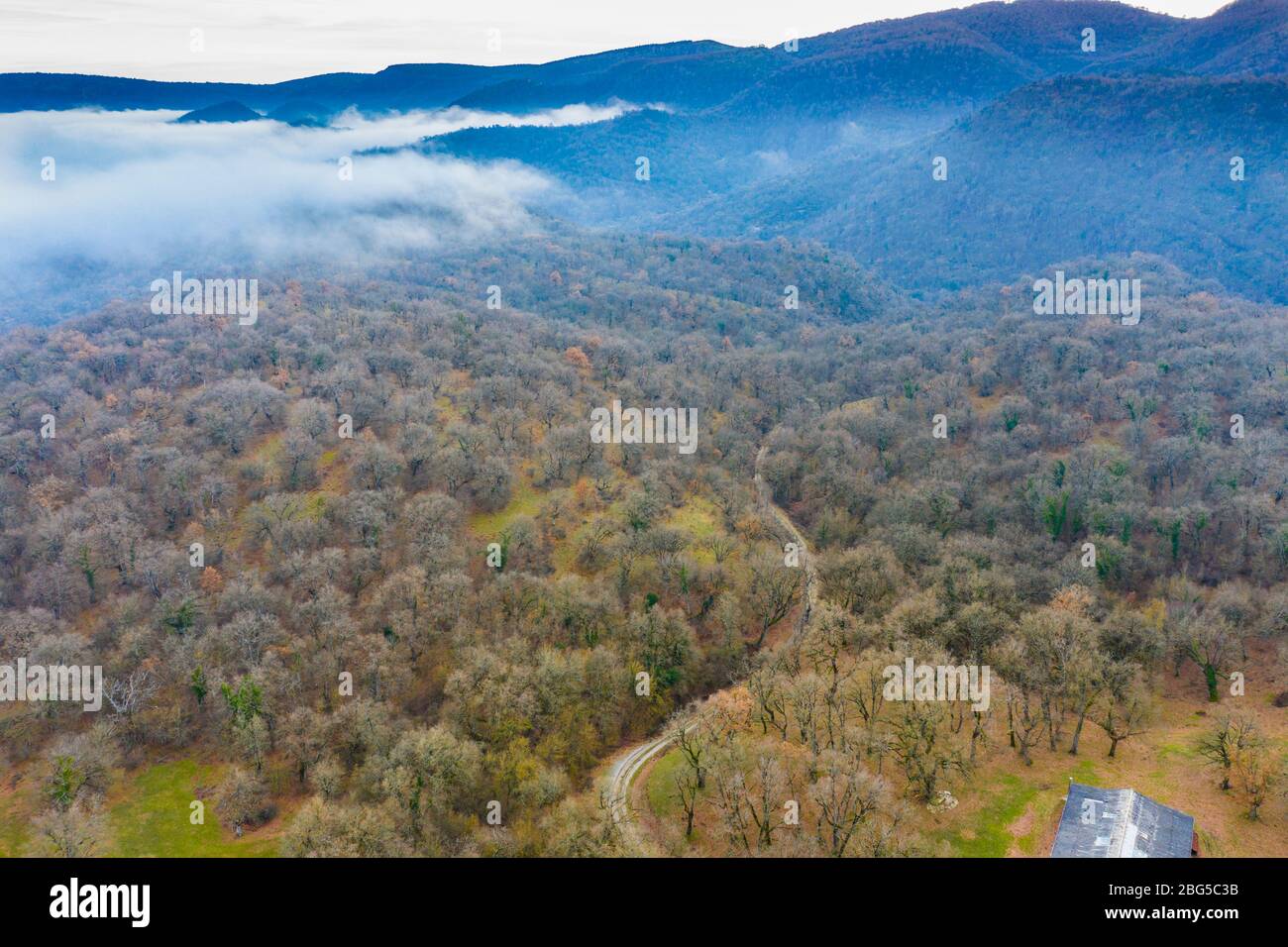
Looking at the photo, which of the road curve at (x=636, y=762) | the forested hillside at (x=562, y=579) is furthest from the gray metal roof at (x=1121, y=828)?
the road curve at (x=636, y=762)

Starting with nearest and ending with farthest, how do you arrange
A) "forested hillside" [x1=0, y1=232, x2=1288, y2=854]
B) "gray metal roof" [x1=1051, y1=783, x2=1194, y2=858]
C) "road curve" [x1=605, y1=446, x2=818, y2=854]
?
1. "gray metal roof" [x1=1051, y1=783, x2=1194, y2=858]
2. "road curve" [x1=605, y1=446, x2=818, y2=854]
3. "forested hillside" [x1=0, y1=232, x2=1288, y2=854]

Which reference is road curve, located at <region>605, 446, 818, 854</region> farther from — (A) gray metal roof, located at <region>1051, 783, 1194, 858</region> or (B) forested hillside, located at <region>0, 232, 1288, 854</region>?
(A) gray metal roof, located at <region>1051, 783, 1194, 858</region>

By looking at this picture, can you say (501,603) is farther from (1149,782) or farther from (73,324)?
(73,324)

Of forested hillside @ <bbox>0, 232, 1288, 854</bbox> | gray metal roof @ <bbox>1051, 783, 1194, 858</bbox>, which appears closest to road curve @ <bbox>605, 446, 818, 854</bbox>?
forested hillside @ <bbox>0, 232, 1288, 854</bbox>

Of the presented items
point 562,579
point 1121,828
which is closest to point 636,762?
point 562,579

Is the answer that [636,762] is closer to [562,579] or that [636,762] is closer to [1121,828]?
[562,579]

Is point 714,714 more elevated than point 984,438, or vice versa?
point 984,438

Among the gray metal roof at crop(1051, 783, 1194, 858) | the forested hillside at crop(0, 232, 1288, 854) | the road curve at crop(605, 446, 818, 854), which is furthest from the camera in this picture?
the forested hillside at crop(0, 232, 1288, 854)
